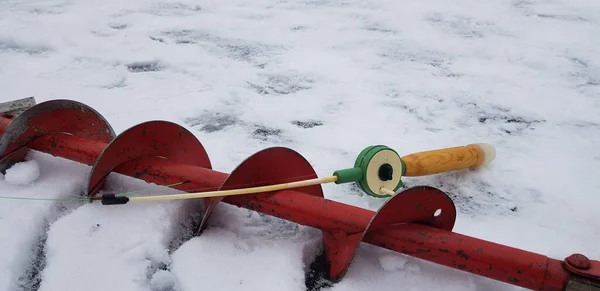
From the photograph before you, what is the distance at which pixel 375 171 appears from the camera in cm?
198

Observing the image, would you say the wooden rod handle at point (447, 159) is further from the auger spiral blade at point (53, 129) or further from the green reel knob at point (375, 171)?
the auger spiral blade at point (53, 129)

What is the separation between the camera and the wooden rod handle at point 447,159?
2178 mm

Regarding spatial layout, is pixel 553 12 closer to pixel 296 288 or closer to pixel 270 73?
pixel 270 73

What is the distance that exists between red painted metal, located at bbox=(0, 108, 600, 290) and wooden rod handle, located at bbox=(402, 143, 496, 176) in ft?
1.48

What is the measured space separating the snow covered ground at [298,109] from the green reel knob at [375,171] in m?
0.24

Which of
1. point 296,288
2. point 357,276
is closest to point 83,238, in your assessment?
point 296,288

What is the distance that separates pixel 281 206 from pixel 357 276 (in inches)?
14.9

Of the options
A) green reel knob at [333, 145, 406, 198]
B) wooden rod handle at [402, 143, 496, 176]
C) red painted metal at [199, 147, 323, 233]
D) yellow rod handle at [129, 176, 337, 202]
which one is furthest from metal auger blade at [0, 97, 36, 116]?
wooden rod handle at [402, 143, 496, 176]

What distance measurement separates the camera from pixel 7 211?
1.96m

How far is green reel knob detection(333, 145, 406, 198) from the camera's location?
1.94 m

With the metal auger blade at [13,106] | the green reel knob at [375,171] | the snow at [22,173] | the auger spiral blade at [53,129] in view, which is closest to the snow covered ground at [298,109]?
the snow at [22,173]

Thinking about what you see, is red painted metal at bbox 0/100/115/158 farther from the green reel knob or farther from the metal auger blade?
the green reel knob

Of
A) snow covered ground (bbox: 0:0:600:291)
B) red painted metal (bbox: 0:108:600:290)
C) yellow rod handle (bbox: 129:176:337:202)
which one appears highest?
yellow rod handle (bbox: 129:176:337:202)

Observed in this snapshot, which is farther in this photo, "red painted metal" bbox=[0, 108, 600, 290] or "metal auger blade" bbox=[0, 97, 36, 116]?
"metal auger blade" bbox=[0, 97, 36, 116]
